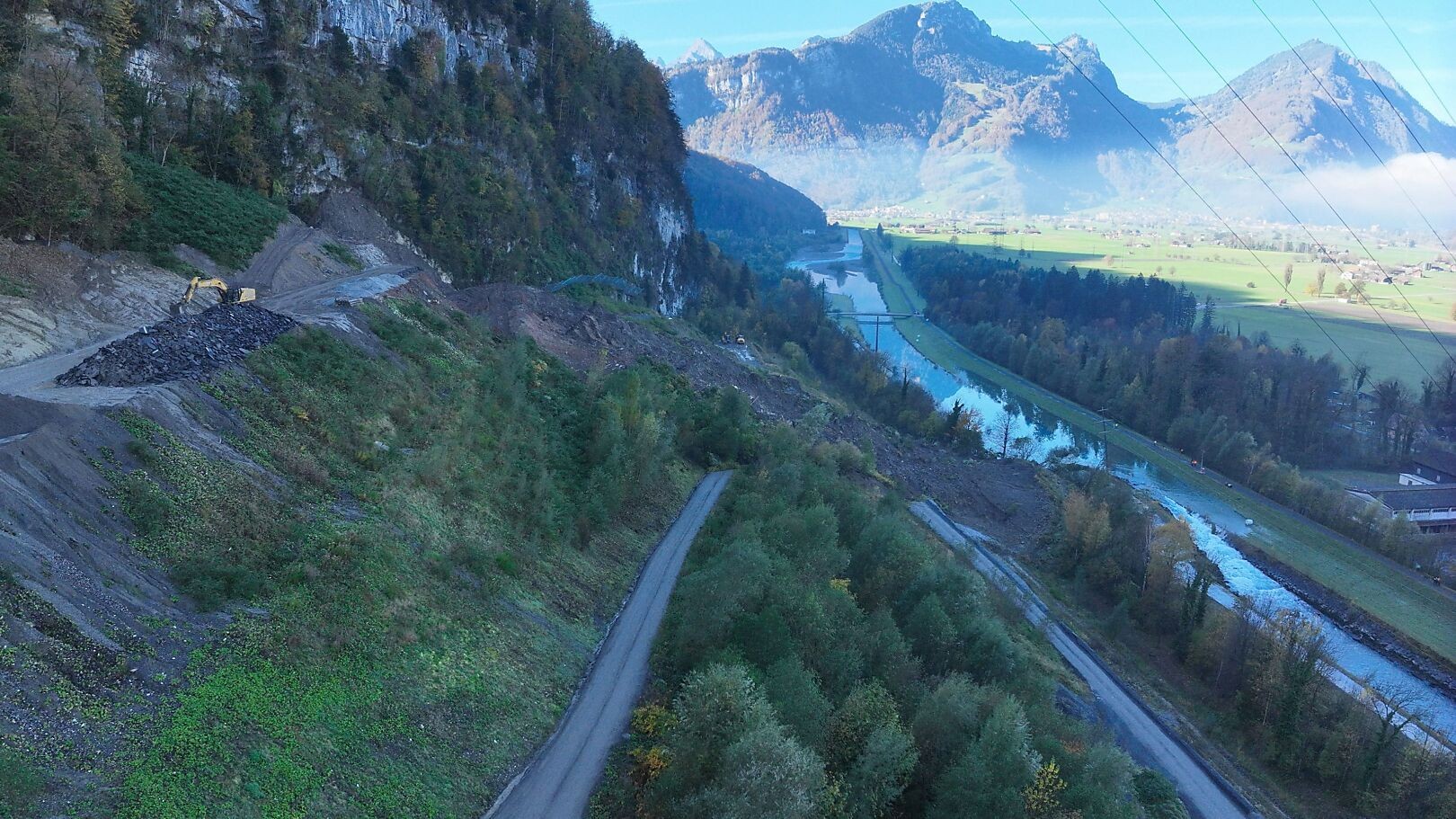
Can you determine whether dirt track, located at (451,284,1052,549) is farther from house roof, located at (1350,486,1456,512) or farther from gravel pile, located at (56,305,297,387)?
house roof, located at (1350,486,1456,512)

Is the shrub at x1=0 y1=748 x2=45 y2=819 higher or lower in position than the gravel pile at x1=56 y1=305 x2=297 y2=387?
lower

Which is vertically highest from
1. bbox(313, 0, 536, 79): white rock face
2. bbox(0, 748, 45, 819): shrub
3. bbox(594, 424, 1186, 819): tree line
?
bbox(313, 0, 536, 79): white rock face

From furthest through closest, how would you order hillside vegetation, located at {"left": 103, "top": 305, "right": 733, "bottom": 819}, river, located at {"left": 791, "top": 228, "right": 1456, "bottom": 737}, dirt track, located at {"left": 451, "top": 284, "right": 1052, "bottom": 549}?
dirt track, located at {"left": 451, "top": 284, "right": 1052, "bottom": 549}
river, located at {"left": 791, "top": 228, "right": 1456, "bottom": 737}
hillside vegetation, located at {"left": 103, "top": 305, "right": 733, "bottom": 819}

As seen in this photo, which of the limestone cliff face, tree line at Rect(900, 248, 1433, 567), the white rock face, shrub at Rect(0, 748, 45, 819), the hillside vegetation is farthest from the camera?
tree line at Rect(900, 248, 1433, 567)

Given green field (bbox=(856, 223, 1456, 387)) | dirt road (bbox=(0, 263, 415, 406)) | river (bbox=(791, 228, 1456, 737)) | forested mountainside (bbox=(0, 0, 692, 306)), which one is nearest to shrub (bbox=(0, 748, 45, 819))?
dirt road (bbox=(0, 263, 415, 406))

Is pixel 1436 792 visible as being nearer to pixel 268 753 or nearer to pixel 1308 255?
pixel 268 753

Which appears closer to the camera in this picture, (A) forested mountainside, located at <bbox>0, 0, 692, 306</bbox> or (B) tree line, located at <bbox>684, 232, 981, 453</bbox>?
Answer: (A) forested mountainside, located at <bbox>0, 0, 692, 306</bbox>

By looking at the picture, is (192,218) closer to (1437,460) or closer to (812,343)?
(812,343)

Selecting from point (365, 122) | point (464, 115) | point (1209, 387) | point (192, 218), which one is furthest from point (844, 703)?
point (1209, 387)
